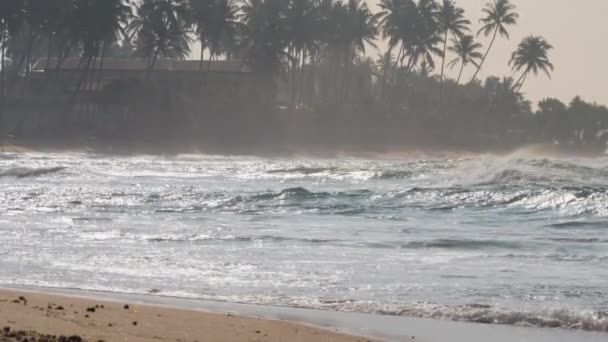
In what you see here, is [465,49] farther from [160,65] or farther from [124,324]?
[124,324]

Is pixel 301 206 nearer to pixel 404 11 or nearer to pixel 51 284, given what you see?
pixel 51 284

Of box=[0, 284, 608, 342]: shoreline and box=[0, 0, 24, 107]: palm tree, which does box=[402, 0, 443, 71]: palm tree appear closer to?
box=[0, 0, 24, 107]: palm tree

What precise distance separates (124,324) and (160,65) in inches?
2556

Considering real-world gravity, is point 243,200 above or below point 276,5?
below

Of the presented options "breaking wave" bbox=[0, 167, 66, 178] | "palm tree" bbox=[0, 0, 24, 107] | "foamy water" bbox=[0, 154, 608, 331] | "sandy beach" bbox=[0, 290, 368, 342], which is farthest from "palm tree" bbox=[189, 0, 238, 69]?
"sandy beach" bbox=[0, 290, 368, 342]

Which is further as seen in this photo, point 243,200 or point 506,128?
point 506,128

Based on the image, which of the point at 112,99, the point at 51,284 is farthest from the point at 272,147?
the point at 51,284

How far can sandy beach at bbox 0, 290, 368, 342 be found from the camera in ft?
27.7

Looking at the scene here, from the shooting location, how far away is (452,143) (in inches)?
2849

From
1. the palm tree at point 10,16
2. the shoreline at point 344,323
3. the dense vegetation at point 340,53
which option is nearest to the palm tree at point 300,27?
the dense vegetation at point 340,53

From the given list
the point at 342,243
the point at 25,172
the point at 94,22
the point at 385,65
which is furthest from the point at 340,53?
the point at 342,243

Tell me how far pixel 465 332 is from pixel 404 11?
233ft

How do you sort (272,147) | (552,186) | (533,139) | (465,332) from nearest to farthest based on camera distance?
1. (465,332)
2. (552,186)
3. (272,147)
4. (533,139)

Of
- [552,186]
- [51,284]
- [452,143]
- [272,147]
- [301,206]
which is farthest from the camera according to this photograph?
Answer: [452,143]
